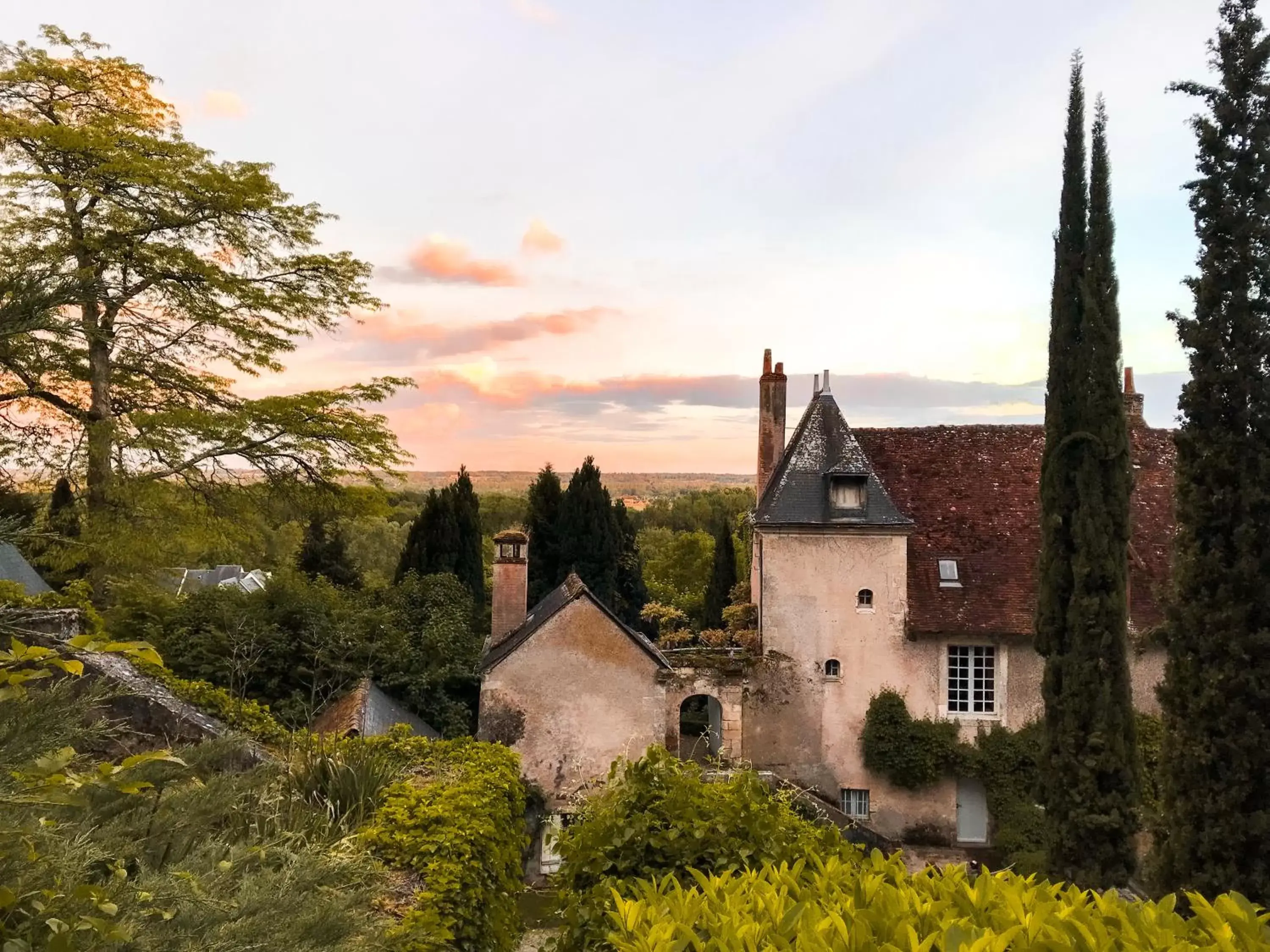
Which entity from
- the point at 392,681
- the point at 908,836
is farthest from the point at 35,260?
the point at 908,836

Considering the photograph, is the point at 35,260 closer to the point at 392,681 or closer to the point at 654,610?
A: the point at 392,681

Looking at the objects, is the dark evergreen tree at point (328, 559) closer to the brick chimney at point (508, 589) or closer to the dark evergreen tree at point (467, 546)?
the dark evergreen tree at point (467, 546)

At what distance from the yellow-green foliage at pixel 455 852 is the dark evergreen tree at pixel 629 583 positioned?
79.1ft

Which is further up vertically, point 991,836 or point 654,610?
point 654,610

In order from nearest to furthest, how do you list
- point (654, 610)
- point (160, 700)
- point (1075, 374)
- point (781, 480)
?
1. point (160, 700)
2. point (1075, 374)
3. point (781, 480)
4. point (654, 610)

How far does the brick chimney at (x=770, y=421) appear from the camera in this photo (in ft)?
66.1

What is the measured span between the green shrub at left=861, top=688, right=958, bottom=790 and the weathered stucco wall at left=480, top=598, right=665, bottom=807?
4.79 metres

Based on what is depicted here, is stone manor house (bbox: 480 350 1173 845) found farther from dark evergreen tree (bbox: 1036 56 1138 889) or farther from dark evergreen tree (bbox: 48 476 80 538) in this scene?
dark evergreen tree (bbox: 48 476 80 538)

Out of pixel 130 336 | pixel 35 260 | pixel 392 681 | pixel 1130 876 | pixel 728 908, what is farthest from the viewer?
pixel 392 681

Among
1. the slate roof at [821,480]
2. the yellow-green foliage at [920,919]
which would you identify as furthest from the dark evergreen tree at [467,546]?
the yellow-green foliage at [920,919]

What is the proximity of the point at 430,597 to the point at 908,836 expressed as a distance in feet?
38.3

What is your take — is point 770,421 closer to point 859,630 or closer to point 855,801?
point 859,630

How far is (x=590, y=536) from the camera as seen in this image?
3159 centimetres

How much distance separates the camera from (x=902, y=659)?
17.0 meters
